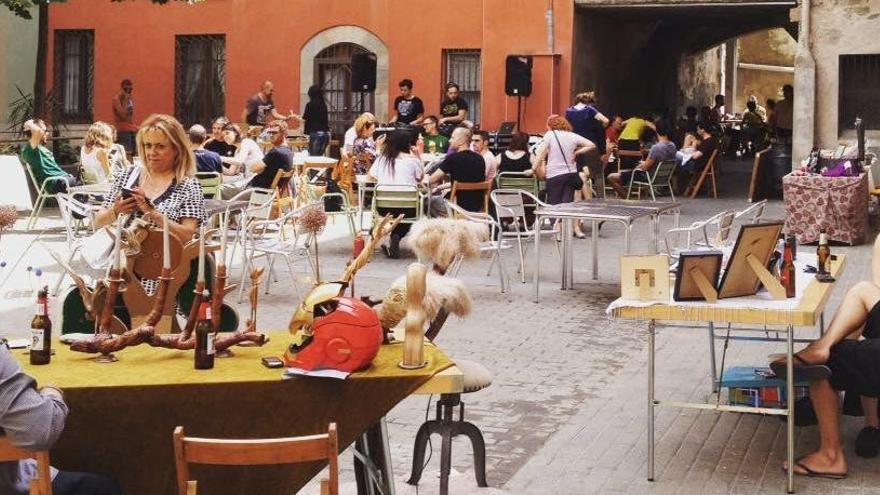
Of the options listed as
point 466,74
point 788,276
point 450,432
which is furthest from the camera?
point 466,74

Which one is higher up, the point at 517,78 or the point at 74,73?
the point at 74,73

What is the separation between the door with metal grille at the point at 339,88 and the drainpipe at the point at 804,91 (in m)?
7.68

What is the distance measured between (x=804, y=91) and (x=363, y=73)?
7273 mm

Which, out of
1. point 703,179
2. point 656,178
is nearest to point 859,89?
point 703,179

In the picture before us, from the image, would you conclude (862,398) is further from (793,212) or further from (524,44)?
(524,44)

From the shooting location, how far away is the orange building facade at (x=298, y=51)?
23.1 metres

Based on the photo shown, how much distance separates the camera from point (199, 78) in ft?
84.6

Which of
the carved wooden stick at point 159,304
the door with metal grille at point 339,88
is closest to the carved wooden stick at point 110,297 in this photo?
the carved wooden stick at point 159,304

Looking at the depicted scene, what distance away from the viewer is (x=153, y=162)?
6.36 meters

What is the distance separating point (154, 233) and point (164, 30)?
20.5 m

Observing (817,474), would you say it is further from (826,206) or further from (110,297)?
(826,206)

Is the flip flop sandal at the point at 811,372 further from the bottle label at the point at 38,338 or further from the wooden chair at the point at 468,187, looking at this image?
the wooden chair at the point at 468,187

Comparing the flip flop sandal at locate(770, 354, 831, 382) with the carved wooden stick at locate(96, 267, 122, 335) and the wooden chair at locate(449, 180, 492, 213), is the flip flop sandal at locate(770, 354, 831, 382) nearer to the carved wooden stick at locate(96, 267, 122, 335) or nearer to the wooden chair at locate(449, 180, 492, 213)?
the carved wooden stick at locate(96, 267, 122, 335)

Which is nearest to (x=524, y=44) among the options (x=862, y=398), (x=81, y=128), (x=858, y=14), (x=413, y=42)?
(x=413, y=42)
